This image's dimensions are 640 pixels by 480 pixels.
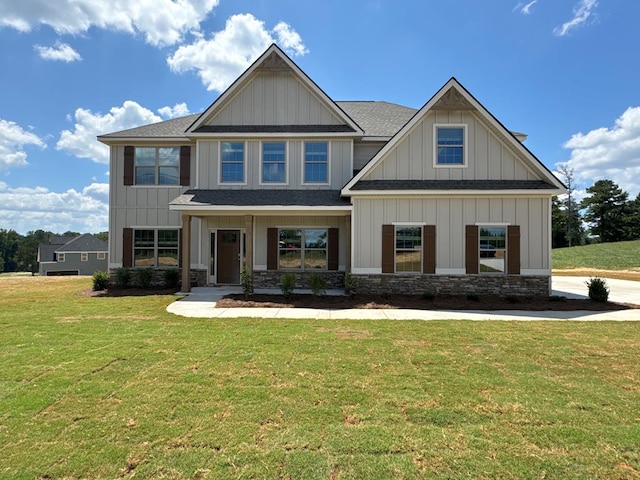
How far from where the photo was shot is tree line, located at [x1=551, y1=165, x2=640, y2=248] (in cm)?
5275

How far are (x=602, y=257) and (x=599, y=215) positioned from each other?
31608 millimetres

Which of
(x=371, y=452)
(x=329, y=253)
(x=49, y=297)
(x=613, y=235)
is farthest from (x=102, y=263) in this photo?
(x=613, y=235)

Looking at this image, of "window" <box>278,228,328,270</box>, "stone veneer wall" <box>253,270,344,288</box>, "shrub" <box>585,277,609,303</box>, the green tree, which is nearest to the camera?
"shrub" <box>585,277,609,303</box>

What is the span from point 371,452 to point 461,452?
2.60 feet

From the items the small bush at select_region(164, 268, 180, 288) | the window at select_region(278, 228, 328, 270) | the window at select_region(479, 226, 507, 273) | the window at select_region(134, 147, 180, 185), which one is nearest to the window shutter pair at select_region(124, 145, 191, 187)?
the window at select_region(134, 147, 180, 185)

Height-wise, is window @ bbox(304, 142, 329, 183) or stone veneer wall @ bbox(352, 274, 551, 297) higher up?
window @ bbox(304, 142, 329, 183)

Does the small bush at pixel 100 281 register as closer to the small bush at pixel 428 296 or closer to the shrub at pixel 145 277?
the shrub at pixel 145 277

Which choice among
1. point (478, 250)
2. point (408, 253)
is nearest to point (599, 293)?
point (478, 250)

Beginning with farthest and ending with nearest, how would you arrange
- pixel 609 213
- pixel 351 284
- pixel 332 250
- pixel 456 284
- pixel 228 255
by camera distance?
pixel 609 213, pixel 228 255, pixel 332 250, pixel 456 284, pixel 351 284

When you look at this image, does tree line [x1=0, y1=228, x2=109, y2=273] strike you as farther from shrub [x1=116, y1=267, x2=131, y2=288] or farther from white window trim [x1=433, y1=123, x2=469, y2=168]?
white window trim [x1=433, y1=123, x2=469, y2=168]

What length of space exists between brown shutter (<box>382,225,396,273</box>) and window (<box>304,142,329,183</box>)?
3.55m

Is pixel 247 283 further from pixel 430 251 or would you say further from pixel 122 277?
pixel 430 251

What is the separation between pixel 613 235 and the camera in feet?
176

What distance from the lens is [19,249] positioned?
92125mm
